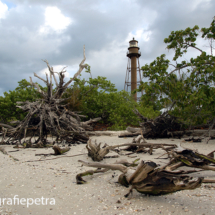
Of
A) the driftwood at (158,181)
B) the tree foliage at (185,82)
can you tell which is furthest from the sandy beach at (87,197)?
the tree foliage at (185,82)

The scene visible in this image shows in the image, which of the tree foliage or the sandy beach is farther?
the tree foliage

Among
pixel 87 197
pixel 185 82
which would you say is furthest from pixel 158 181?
pixel 185 82

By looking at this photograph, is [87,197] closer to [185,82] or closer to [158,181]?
[158,181]

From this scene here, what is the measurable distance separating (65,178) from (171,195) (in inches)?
62.9

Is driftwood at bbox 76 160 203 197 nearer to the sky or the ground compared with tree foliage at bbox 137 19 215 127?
nearer to the ground

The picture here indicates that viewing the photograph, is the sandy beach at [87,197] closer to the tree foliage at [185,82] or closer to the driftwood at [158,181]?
the driftwood at [158,181]

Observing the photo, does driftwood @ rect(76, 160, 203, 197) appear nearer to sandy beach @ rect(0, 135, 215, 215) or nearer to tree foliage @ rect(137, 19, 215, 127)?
sandy beach @ rect(0, 135, 215, 215)

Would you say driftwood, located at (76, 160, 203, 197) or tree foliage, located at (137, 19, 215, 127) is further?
tree foliage, located at (137, 19, 215, 127)

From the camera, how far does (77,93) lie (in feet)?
46.3

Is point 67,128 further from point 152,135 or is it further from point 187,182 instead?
point 187,182

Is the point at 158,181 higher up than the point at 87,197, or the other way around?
the point at 158,181

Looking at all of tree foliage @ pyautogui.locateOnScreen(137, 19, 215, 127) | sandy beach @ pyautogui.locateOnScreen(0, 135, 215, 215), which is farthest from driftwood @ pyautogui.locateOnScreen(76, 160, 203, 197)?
tree foliage @ pyautogui.locateOnScreen(137, 19, 215, 127)

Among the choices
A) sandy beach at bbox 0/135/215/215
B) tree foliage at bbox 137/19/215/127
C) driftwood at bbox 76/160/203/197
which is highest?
tree foliage at bbox 137/19/215/127

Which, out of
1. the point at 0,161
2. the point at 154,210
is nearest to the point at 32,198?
the point at 154,210
